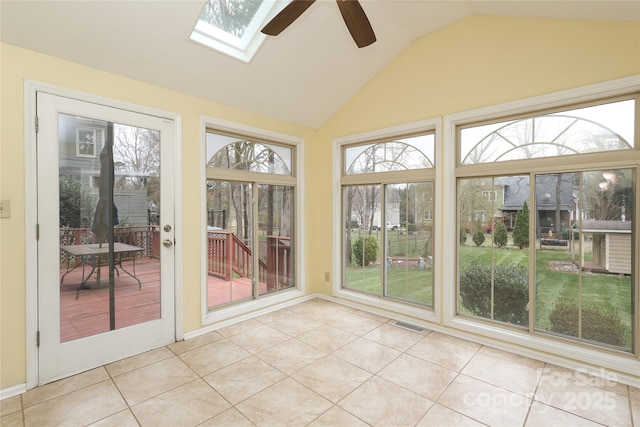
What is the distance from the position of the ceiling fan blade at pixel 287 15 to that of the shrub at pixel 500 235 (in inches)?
98.5

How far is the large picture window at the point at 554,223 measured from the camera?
2.30 meters

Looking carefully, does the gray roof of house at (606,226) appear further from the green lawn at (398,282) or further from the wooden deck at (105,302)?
the wooden deck at (105,302)

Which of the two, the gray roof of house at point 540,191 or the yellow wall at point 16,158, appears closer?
the yellow wall at point 16,158

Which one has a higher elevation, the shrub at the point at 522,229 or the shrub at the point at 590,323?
the shrub at the point at 522,229

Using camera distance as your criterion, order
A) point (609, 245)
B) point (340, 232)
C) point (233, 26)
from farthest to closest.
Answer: point (340, 232), point (233, 26), point (609, 245)

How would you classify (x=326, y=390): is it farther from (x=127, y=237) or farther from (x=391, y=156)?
(x=391, y=156)

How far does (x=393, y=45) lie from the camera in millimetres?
3229

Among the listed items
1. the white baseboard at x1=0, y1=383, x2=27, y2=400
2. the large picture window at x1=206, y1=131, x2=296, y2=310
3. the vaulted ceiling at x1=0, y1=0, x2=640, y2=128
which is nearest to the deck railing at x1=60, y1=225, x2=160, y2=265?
the large picture window at x1=206, y1=131, x2=296, y2=310

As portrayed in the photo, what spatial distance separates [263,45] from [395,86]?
154 cm

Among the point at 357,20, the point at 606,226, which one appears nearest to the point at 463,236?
the point at 606,226

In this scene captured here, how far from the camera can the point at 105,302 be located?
2.52 meters

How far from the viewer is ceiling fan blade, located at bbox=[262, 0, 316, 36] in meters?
1.90

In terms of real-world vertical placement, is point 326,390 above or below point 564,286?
below

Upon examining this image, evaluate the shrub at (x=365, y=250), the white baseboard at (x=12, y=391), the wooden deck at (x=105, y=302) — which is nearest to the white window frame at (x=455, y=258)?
the shrub at (x=365, y=250)
